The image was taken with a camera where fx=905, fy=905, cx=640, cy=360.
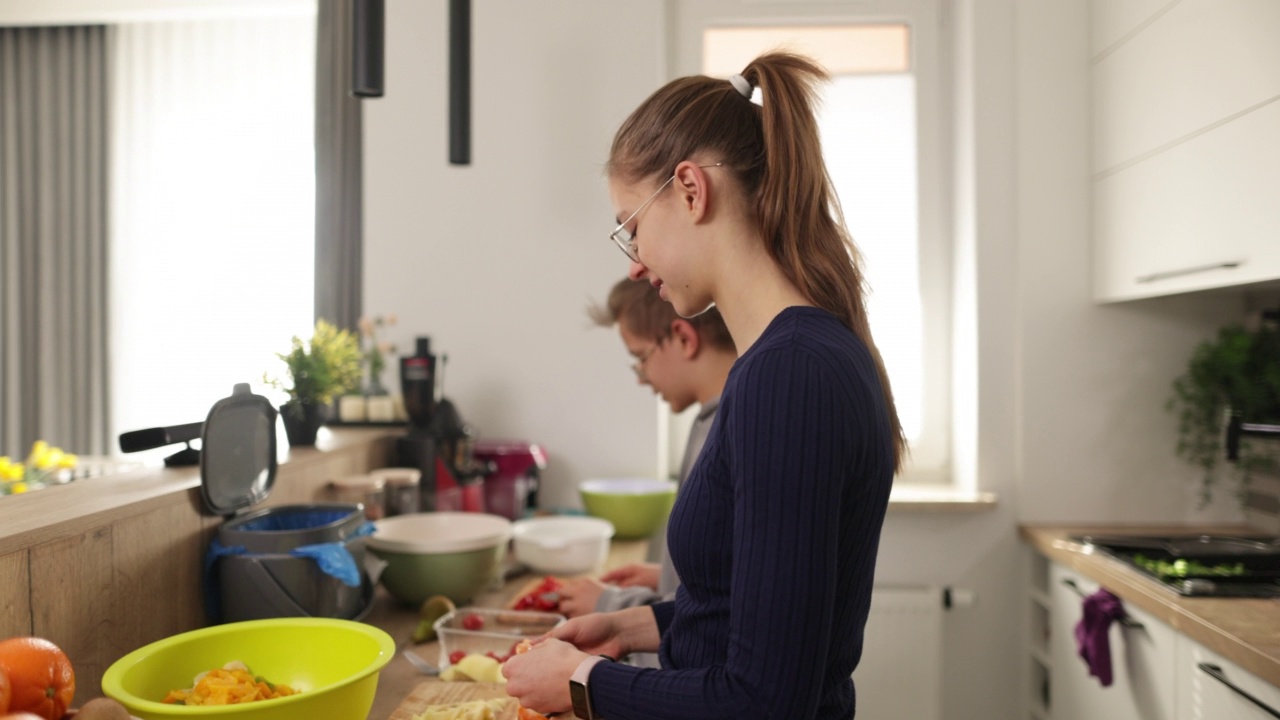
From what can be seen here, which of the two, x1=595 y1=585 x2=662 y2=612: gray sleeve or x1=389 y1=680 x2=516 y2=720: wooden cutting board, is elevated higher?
x1=595 y1=585 x2=662 y2=612: gray sleeve

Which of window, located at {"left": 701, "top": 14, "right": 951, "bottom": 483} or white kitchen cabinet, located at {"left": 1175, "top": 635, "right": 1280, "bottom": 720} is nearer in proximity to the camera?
white kitchen cabinet, located at {"left": 1175, "top": 635, "right": 1280, "bottom": 720}

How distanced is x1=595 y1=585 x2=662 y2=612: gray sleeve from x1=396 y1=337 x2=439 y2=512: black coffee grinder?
2.88ft

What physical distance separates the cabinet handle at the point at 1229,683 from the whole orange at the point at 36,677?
1739 millimetres

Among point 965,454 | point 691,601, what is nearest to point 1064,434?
point 965,454

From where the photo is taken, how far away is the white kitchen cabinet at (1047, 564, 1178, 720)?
6.30 ft

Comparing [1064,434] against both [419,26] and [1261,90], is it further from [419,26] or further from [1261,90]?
[419,26]

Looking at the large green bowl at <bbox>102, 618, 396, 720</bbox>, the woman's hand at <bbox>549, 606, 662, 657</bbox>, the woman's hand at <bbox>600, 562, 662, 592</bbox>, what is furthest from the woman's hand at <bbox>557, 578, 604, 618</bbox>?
the large green bowl at <bbox>102, 618, 396, 720</bbox>

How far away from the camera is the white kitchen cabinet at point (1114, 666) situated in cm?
192

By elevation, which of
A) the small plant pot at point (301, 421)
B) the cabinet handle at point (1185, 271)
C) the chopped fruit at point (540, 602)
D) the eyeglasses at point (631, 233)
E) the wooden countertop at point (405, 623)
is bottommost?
the wooden countertop at point (405, 623)

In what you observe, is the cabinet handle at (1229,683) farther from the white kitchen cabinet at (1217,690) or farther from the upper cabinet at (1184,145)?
the upper cabinet at (1184,145)

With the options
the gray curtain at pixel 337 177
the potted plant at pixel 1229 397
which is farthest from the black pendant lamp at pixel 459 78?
the potted plant at pixel 1229 397

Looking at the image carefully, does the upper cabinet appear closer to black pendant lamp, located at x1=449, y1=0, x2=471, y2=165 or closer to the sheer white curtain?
black pendant lamp, located at x1=449, y1=0, x2=471, y2=165

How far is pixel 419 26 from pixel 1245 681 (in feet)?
8.89

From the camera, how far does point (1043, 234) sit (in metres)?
2.71
